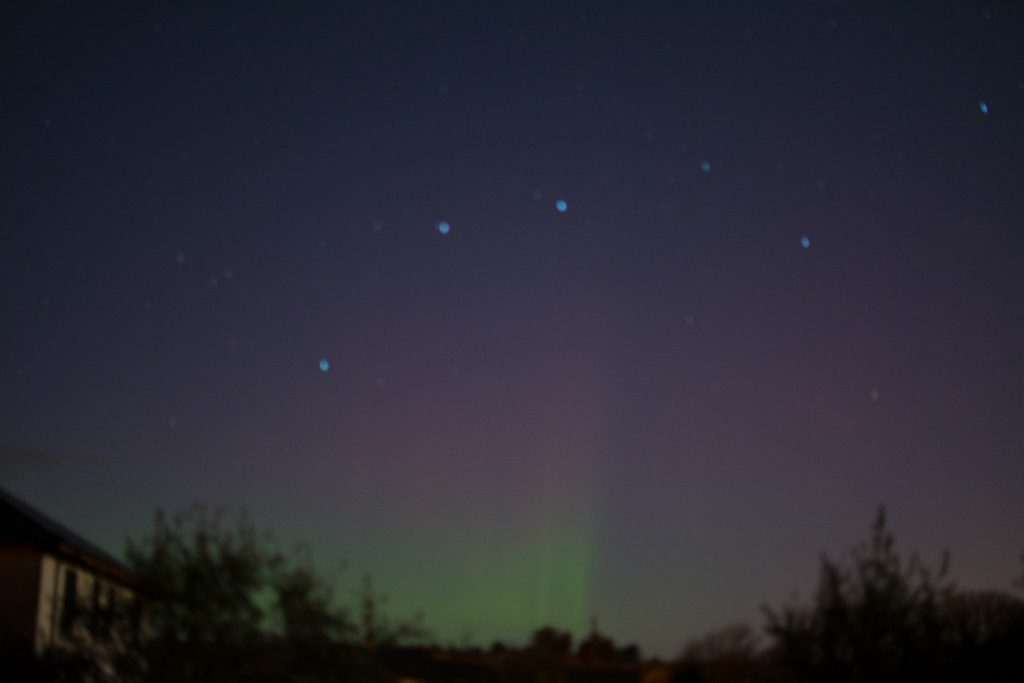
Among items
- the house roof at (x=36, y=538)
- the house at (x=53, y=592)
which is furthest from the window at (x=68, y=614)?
the house roof at (x=36, y=538)

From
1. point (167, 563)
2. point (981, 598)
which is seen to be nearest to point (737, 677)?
point (981, 598)

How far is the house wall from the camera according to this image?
73.2ft

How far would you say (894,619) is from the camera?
12383mm

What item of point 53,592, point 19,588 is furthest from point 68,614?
point 19,588

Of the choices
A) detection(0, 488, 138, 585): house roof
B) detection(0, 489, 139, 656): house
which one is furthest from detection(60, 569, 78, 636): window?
detection(0, 488, 138, 585): house roof

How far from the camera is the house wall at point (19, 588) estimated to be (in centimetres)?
2230

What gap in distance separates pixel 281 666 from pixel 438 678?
8.96 m

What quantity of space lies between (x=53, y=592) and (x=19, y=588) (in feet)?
2.06

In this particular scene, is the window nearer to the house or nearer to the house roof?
the house

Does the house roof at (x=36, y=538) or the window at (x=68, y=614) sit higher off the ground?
the house roof at (x=36, y=538)

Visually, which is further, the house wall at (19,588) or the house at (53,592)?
the house wall at (19,588)

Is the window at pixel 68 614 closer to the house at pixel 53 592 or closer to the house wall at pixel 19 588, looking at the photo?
the house at pixel 53 592

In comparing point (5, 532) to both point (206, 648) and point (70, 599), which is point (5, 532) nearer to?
point (70, 599)

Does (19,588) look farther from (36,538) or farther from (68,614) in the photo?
(68,614)
